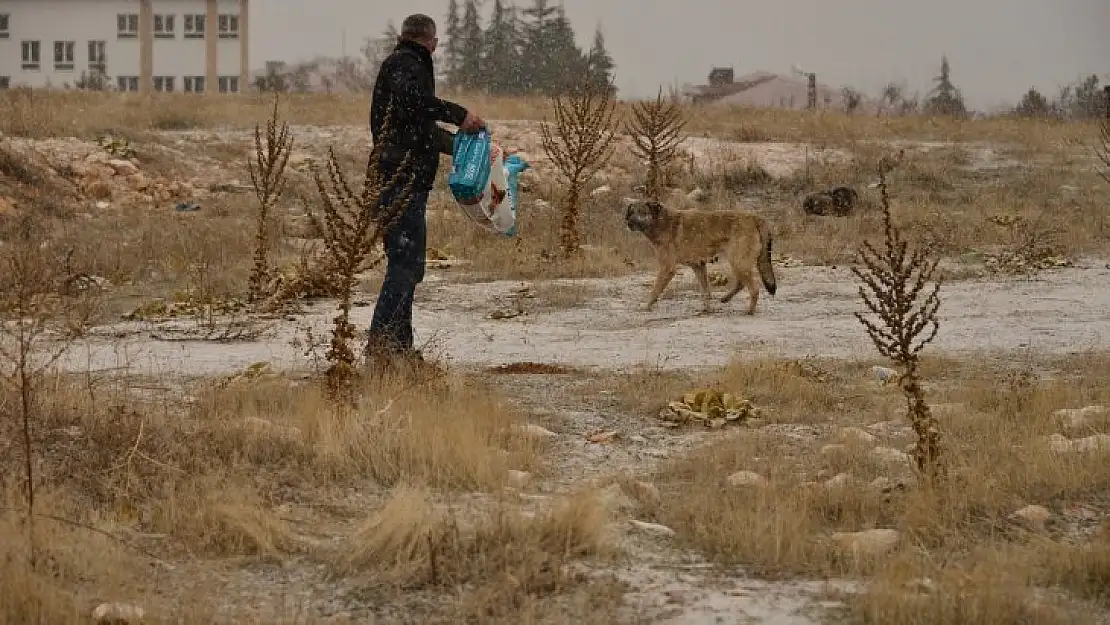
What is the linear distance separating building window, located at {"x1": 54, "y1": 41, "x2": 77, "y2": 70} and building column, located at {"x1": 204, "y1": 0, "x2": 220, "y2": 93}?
22.6 feet

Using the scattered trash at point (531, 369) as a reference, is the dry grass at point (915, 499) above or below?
above

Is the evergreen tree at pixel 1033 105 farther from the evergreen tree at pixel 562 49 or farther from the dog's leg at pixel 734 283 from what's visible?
the dog's leg at pixel 734 283

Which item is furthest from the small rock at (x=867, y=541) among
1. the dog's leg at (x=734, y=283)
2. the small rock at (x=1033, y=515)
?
the dog's leg at (x=734, y=283)

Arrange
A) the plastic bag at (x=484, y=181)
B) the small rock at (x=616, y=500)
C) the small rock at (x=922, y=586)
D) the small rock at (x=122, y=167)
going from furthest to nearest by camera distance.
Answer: the small rock at (x=122, y=167) → the plastic bag at (x=484, y=181) → the small rock at (x=616, y=500) → the small rock at (x=922, y=586)

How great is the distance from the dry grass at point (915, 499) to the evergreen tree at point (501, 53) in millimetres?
49705

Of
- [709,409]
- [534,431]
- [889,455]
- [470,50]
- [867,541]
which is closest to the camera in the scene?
[867,541]

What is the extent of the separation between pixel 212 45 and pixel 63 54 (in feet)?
Result: 25.6

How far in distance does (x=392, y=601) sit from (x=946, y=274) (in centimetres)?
1032

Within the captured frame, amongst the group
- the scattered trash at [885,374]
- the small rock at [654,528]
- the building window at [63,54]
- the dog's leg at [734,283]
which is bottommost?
the small rock at [654,528]

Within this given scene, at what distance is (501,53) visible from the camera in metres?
62.6

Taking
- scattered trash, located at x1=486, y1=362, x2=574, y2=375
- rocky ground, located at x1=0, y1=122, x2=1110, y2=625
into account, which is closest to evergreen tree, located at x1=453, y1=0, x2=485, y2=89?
rocky ground, located at x1=0, y1=122, x2=1110, y2=625

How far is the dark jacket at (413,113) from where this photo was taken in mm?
7645

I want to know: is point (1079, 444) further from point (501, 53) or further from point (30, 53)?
point (30, 53)

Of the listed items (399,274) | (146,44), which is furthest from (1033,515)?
(146,44)
